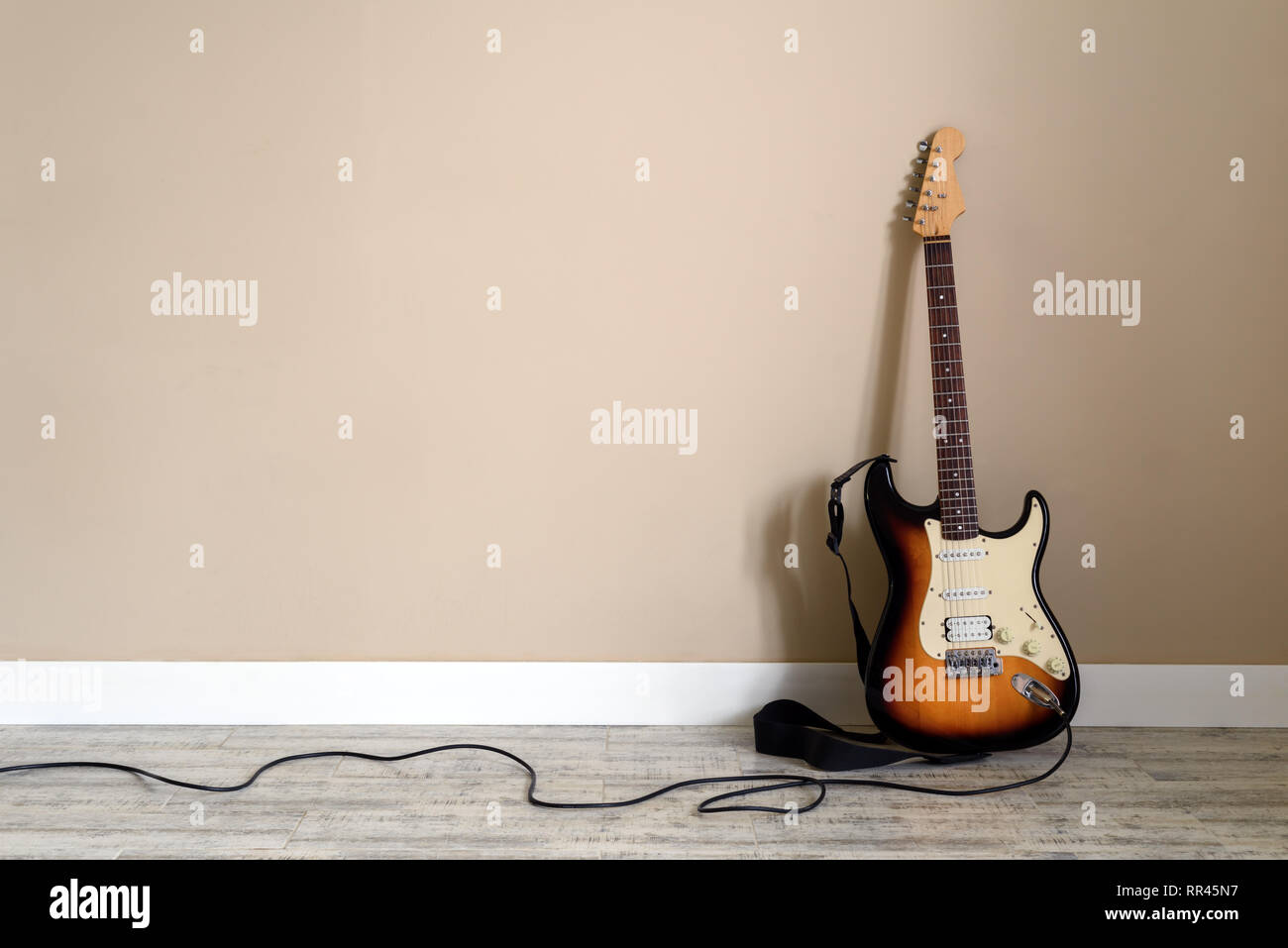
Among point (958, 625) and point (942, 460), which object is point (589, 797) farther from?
point (942, 460)

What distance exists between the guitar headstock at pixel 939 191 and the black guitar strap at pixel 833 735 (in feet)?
1.55

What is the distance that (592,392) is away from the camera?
1870 mm

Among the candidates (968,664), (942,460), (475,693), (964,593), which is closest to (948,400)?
(942,460)

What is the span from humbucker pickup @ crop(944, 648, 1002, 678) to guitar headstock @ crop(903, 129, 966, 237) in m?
0.82

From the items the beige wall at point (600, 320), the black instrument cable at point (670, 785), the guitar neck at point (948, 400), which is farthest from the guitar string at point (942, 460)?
the black instrument cable at point (670, 785)

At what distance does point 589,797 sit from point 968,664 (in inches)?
29.2

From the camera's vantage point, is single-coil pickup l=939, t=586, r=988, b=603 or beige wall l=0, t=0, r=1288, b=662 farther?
beige wall l=0, t=0, r=1288, b=662

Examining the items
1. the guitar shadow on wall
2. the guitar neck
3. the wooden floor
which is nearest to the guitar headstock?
the guitar neck

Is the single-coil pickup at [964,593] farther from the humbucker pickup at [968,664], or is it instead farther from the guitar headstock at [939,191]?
the guitar headstock at [939,191]

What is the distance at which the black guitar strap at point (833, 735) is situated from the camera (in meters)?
1.62

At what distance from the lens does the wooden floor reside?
1.36 metres

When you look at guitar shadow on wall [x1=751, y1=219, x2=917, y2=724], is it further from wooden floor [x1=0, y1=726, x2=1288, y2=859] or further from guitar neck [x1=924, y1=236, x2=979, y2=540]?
wooden floor [x1=0, y1=726, x2=1288, y2=859]

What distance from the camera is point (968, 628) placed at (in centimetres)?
166

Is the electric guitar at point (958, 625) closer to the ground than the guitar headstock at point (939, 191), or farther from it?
closer to the ground
